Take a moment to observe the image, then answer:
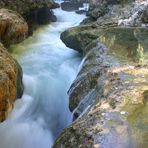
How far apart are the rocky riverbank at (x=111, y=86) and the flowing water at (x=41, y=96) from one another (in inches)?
28.8

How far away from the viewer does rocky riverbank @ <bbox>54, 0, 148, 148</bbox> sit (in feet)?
11.3

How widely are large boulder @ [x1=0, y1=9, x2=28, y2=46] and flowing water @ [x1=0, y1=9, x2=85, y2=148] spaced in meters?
0.43

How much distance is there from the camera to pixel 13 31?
28.6ft

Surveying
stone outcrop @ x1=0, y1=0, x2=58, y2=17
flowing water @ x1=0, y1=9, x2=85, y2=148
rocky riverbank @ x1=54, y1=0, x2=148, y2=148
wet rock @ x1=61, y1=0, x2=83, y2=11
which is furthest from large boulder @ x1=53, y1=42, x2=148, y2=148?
wet rock @ x1=61, y1=0, x2=83, y2=11

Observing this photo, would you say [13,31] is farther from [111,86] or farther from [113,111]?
[113,111]

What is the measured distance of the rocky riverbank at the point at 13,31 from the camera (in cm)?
504

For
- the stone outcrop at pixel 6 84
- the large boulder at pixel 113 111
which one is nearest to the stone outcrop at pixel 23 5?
the stone outcrop at pixel 6 84

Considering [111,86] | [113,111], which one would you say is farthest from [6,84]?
[113,111]

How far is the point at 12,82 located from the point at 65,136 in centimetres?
196

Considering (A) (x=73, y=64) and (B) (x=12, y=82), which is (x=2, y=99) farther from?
(A) (x=73, y=64)

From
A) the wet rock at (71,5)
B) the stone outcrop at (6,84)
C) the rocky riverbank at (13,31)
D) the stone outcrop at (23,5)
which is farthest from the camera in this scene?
the wet rock at (71,5)

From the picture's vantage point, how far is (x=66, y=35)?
878 cm

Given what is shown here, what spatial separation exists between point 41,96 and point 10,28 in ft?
8.12

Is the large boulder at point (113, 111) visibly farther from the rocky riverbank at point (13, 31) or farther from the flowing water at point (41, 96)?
the flowing water at point (41, 96)
